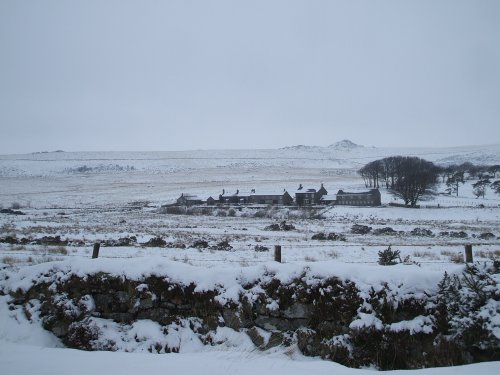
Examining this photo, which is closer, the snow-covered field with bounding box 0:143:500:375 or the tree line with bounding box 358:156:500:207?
the snow-covered field with bounding box 0:143:500:375

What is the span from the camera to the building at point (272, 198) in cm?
8769

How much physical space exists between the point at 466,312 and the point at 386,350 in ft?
5.78

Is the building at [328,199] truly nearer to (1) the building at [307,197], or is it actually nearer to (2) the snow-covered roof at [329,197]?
(2) the snow-covered roof at [329,197]

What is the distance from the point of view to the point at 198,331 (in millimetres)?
8227

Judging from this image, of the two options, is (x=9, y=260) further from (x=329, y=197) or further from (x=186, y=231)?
(x=329, y=197)

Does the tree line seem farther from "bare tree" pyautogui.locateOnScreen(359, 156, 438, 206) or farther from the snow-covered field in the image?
the snow-covered field

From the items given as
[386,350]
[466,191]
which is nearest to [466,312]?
[386,350]

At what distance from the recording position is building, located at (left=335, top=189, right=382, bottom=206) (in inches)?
3105

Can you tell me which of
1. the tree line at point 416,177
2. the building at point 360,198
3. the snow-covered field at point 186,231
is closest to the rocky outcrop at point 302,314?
the snow-covered field at point 186,231

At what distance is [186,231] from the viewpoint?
108 ft

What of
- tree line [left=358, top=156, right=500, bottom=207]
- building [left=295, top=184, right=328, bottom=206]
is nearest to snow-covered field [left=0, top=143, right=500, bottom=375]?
tree line [left=358, top=156, right=500, bottom=207]

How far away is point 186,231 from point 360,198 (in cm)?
5735

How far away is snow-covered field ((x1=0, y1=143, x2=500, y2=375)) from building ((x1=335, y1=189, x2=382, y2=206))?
2.66m

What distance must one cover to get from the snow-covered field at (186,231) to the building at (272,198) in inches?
639
